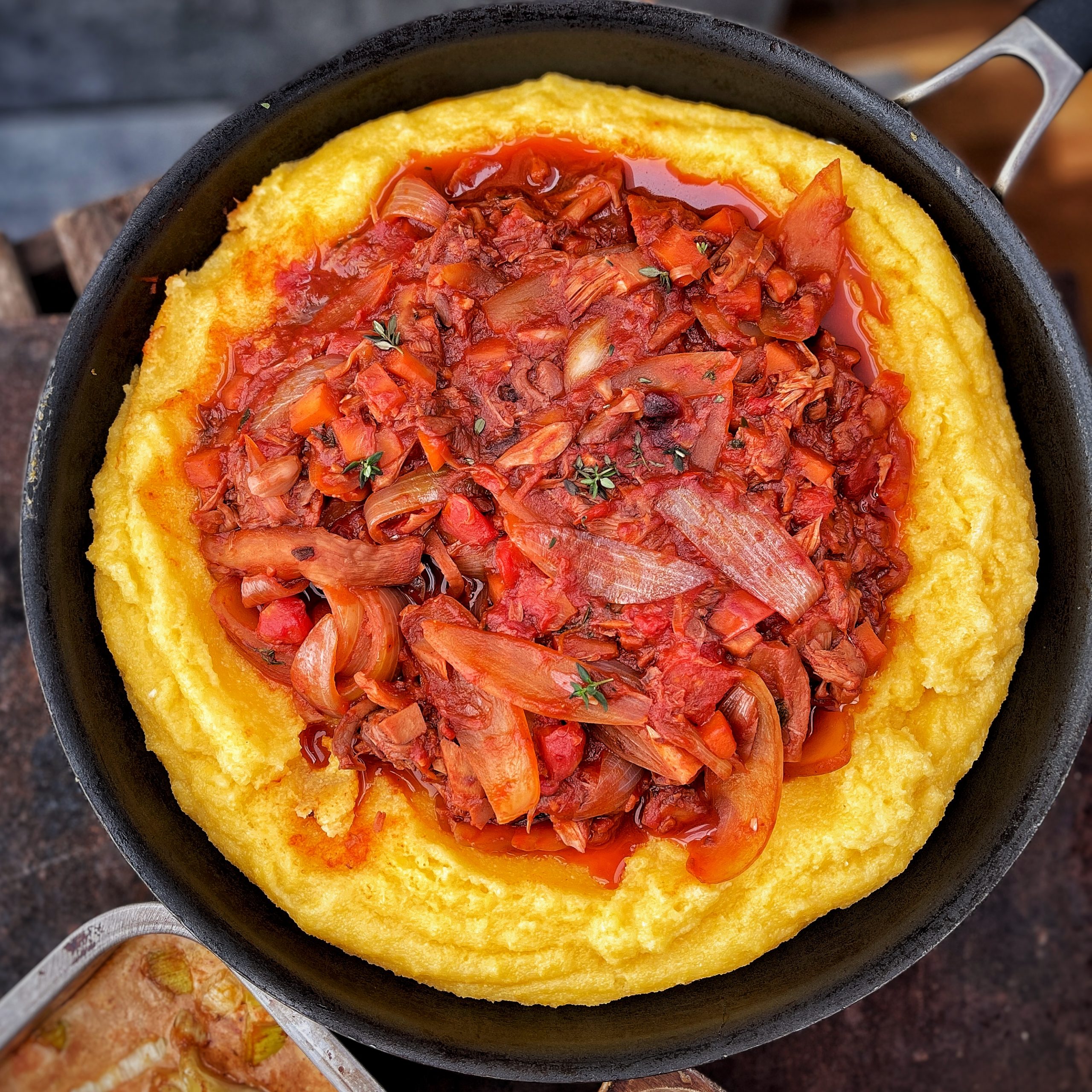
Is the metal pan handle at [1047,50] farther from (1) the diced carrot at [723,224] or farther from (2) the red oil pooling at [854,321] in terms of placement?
(1) the diced carrot at [723,224]

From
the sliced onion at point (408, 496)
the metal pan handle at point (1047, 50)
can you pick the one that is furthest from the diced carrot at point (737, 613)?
the metal pan handle at point (1047, 50)

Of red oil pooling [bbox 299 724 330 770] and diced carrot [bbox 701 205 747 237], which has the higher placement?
diced carrot [bbox 701 205 747 237]

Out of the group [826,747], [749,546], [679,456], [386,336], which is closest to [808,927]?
[826,747]

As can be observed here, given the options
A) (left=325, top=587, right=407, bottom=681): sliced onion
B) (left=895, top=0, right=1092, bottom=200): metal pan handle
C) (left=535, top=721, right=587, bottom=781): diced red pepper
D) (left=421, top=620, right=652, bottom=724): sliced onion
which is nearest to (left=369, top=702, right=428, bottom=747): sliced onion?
(left=325, top=587, right=407, bottom=681): sliced onion

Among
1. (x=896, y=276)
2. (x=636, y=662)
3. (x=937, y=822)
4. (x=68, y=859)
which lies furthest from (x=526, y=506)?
(x=68, y=859)

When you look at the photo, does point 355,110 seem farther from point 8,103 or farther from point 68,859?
point 8,103

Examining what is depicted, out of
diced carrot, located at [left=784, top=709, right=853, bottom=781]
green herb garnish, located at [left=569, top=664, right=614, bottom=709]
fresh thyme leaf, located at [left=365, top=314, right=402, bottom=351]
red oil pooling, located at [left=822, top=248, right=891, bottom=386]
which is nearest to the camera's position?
green herb garnish, located at [left=569, top=664, right=614, bottom=709]

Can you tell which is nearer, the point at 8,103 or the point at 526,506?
the point at 526,506

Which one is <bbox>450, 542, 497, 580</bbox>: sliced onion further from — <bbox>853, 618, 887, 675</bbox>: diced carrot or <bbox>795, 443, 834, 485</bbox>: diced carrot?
<bbox>853, 618, 887, 675</bbox>: diced carrot
